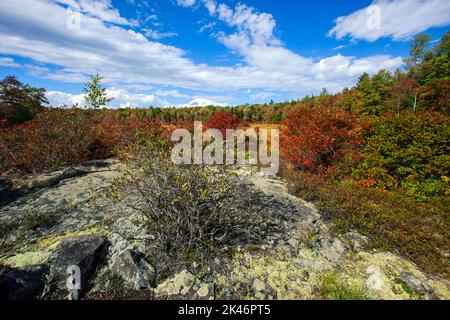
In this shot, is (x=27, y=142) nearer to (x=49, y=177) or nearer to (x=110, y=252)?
(x=49, y=177)

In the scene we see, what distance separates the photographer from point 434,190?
590 centimetres

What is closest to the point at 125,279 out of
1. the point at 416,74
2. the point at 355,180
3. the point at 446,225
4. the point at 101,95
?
the point at 446,225

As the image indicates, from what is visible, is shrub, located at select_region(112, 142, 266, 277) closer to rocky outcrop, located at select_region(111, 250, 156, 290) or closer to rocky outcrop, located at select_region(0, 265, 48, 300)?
rocky outcrop, located at select_region(111, 250, 156, 290)

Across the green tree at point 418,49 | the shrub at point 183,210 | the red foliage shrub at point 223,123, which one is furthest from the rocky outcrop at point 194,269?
the green tree at point 418,49

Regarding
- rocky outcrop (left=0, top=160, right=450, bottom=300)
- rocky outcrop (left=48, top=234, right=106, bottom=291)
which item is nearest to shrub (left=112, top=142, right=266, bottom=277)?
rocky outcrop (left=0, top=160, right=450, bottom=300)

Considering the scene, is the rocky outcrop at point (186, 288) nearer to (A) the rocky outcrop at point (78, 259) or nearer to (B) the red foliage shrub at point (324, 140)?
(A) the rocky outcrop at point (78, 259)

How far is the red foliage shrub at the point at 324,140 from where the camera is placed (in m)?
7.41

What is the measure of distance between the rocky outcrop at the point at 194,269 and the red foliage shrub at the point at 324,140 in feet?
12.3

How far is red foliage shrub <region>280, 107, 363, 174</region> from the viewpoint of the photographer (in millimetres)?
7406

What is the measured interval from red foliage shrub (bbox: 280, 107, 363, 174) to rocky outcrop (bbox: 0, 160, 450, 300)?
148 inches

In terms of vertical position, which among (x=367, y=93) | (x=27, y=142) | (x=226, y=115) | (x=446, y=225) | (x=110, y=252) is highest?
(x=367, y=93)

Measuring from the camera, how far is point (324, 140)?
7340mm
